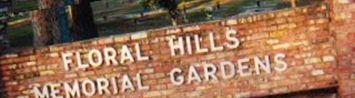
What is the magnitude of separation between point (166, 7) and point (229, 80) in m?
15.3

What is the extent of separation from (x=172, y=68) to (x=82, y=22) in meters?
8.37

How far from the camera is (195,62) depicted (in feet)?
26.6

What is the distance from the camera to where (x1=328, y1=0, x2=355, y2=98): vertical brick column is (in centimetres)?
755

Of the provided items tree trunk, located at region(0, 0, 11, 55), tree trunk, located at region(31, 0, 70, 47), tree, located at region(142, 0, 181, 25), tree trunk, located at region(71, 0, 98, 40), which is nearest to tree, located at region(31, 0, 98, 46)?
tree trunk, located at region(31, 0, 70, 47)

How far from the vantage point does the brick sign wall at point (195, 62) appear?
25.8 feet

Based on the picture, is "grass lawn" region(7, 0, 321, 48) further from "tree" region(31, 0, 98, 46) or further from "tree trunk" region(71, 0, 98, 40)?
"tree" region(31, 0, 98, 46)

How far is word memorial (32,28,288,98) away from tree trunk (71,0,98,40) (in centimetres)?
758

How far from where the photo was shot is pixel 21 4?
4444 cm

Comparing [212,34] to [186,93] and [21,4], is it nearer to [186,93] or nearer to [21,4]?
[186,93]

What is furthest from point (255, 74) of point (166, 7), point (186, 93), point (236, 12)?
point (236, 12)

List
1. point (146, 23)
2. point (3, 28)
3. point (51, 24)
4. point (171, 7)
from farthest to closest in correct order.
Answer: point (146, 23)
point (171, 7)
point (51, 24)
point (3, 28)

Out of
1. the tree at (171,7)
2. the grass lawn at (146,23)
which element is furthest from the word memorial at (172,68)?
the grass lawn at (146,23)

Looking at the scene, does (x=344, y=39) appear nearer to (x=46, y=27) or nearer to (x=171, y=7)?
(x=46, y=27)

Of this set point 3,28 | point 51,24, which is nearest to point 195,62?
point 3,28
